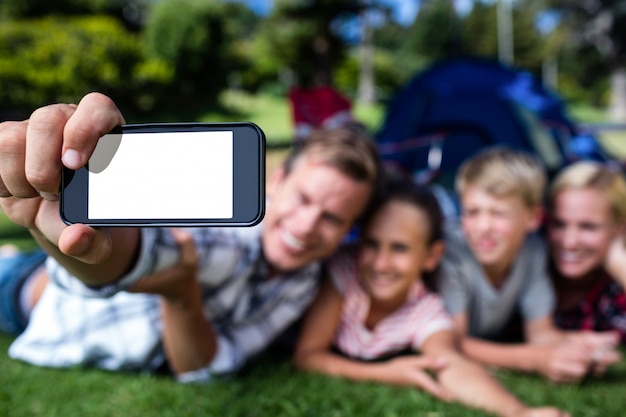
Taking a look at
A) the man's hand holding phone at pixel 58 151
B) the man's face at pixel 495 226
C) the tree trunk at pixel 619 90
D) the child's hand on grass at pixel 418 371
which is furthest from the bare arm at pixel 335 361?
the tree trunk at pixel 619 90

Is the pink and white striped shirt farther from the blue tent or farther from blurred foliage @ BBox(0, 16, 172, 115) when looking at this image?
blurred foliage @ BBox(0, 16, 172, 115)

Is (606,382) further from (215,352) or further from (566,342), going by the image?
(215,352)

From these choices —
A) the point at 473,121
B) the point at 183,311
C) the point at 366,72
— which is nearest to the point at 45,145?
the point at 183,311

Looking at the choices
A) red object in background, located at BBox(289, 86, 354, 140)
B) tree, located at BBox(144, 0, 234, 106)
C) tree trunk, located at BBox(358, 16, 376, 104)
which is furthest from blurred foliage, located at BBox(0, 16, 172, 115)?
tree trunk, located at BBox(358, 16, 376, 104)

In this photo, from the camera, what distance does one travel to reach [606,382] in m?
1.50

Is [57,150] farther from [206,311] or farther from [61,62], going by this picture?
[61,62]

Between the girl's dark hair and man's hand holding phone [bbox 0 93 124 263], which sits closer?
man's hand holding phone [bbox 0 93 124 263]

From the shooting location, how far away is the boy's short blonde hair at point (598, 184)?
5.84ft

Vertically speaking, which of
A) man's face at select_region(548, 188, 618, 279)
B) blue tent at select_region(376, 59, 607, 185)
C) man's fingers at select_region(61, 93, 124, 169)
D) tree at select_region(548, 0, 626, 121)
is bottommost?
man's face at select_region(548, 188, 618, 279)

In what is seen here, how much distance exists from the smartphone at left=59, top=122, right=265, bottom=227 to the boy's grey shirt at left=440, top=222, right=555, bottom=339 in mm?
1217

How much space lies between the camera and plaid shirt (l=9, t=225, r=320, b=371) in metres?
1.37

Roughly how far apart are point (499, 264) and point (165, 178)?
136 cm

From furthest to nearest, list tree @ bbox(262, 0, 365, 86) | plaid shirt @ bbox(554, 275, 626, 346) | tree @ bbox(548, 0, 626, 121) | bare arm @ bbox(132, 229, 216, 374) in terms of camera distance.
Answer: tree @ bbox(548, 0, 626, 121), tree @ bbox(262, 0, 365, 86), plaid shirt @ bbox(554, 275, 626, 346), bare arm @ bbox(132, 229, 216, 374)

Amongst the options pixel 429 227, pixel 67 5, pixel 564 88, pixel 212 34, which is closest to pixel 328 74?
pixel 212 34
